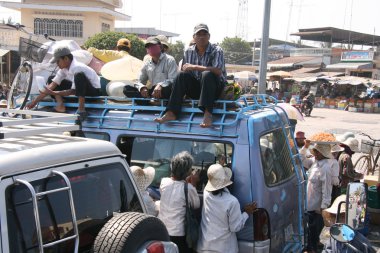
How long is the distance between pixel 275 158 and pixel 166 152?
105 cm

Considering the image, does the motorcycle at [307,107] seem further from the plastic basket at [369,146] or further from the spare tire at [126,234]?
the spare tire at [126,234]

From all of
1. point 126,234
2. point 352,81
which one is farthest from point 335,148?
point 352,81

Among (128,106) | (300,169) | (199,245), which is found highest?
(128,106)

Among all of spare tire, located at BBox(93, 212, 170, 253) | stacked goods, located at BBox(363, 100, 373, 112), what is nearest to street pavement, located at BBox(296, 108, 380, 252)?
stacked goods, located at BBox(363, 100, 373, 112)

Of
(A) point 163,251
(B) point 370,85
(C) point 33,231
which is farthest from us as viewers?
(B) point 370,85

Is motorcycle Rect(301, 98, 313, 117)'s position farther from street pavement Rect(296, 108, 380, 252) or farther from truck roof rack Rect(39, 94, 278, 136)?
truck roof rack Rect(39, 94, 278, 136)

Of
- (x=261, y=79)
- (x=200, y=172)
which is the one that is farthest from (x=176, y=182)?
(x=261, y=79)

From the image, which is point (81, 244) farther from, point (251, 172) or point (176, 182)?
point (251, 172)

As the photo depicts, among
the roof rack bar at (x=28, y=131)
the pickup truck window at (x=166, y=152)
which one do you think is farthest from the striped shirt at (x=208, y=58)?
the roof rack bar at (x=28, y=131)

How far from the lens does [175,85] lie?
4.08 metres

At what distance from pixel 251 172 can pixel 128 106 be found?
4.91 ft

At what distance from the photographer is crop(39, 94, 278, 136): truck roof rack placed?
3.80m

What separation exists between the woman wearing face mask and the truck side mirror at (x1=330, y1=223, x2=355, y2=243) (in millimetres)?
2386

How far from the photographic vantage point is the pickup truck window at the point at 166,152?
3.84 meters
